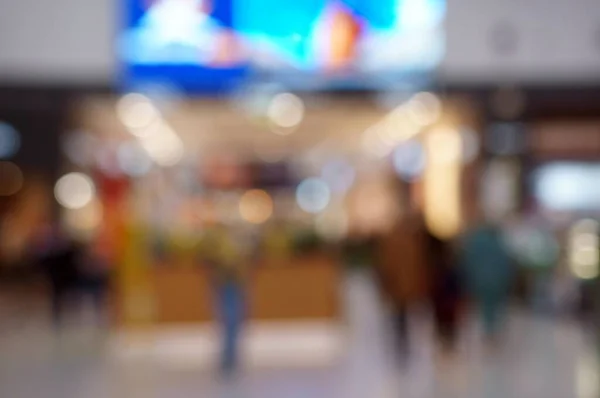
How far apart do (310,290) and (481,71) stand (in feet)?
17.9

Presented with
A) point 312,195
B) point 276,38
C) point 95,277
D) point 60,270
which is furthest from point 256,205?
point 276,38

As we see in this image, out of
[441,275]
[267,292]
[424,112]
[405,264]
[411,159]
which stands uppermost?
[424,112]

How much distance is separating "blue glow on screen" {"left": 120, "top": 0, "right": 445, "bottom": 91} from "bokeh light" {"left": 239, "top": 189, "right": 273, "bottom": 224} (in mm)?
Answer: 11746

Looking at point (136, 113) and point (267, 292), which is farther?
point (136, 113)

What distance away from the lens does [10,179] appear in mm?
16594

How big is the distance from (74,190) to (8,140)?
2.48 m

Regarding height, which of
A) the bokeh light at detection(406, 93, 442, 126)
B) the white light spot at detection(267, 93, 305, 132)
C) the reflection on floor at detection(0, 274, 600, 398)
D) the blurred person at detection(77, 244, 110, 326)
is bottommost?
the reflection on floor at detection(0, 274, 600, 398)

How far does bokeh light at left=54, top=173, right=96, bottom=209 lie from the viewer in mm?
16989

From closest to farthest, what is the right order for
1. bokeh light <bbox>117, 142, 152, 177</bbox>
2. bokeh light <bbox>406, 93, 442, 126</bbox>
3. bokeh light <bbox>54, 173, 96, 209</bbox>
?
1. bokeh light <bbox>406, 93, 442, 126</bbox>
2. bokeh light <bbox>117, 142, 152, 177</bbox>
3. bokeh light <bbox>54, 173, 96, 209</bbox>

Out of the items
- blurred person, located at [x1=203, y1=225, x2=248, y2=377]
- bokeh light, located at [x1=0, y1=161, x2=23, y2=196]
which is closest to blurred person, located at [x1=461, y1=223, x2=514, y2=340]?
blurred person, located at [x1=203, y1=225, x2=248, y2=377]

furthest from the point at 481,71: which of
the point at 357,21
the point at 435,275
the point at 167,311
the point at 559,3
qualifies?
the point at 167,311

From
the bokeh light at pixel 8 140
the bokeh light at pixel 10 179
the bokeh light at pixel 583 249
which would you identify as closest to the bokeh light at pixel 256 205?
the bokeh light at pixel 10 179

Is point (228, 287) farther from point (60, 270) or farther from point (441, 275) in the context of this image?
point (60, 270)

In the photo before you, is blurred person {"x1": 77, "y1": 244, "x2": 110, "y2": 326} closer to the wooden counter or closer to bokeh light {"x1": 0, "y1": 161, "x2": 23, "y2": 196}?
the wooden counter
